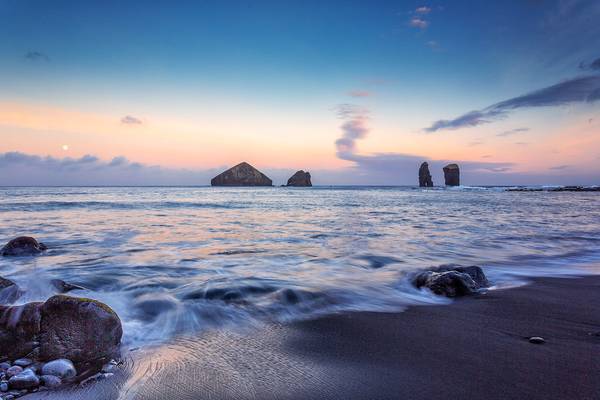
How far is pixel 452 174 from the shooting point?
110 metres

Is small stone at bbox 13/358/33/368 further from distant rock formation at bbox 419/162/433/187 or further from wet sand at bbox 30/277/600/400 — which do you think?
distant rock formation at bbox 419/162/433/187

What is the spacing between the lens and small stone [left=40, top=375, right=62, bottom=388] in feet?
7.71

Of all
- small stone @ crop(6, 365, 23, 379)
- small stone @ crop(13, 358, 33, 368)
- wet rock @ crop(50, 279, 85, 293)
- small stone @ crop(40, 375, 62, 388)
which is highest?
small stone @ crop(6, 365, 23, 379)

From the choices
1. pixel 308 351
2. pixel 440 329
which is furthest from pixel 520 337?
pixel 308 351

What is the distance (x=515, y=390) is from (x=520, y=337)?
1.17 metres

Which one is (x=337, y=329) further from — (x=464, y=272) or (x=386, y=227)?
(x=386, y=227)

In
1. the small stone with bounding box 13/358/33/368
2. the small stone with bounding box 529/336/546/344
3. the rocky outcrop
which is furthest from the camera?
the small stone with bounding box 529/336/546/344

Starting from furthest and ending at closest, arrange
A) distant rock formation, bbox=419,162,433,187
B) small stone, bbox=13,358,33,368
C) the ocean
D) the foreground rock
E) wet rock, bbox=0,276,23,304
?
distant rock formation, bbox=419,162,433,187, the foreground rock, the ocean, wet rock, bbox=0,276,23,304, small stone, bbox=13,358,33,368

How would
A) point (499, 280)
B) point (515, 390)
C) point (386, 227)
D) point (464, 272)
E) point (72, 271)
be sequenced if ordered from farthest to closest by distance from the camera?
1. point (386, 227)
2. point (72, 271)
3. point (499, 280)
4. point (464, 272)
5. point (515, 390)

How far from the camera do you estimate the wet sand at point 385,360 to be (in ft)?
7.57

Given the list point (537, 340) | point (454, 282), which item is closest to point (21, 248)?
point (454, 282)

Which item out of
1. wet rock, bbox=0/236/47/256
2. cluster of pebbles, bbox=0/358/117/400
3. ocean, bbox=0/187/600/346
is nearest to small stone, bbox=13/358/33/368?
cluster of pebbles, bbox=0/358/117/400

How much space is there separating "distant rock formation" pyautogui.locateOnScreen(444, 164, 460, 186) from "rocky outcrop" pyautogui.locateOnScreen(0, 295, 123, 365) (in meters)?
119

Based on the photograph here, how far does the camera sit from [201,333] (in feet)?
11.4
